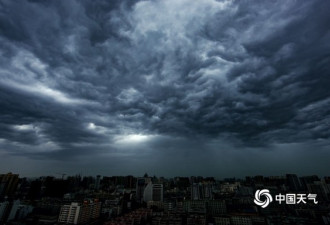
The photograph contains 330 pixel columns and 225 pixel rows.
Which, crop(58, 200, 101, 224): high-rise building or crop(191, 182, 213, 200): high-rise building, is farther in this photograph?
crop(191, 182, 213, 200): high-rise building

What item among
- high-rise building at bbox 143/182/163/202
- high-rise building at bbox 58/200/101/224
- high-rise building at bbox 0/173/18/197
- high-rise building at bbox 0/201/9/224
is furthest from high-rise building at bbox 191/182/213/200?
high-rise building at bbox 0/173/18/197

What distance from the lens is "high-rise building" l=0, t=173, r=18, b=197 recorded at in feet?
314

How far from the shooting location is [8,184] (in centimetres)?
9756

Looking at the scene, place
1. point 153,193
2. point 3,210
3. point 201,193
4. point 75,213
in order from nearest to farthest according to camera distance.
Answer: point 3,210 < point 75,213 < point 201,193 < point 153,193

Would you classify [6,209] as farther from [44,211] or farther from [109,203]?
[109,203]

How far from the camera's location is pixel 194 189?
103312 mm

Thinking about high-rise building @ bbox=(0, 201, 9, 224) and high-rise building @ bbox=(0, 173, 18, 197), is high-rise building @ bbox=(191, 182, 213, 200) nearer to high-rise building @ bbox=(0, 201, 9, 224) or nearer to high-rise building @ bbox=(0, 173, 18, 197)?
high-rise building @ bbox=(0, 201, 9, 224)

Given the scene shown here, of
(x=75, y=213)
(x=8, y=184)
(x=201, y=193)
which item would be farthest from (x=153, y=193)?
(x=8, y=184)

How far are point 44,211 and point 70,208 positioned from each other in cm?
2445

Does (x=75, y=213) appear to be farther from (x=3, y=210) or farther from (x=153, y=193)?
(x=153, y=193)

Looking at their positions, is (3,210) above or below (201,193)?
below

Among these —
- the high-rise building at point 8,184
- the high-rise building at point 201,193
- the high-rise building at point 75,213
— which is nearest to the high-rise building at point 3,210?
the high-rise building at point 75,213

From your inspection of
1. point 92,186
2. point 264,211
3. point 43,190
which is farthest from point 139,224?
point 92,186

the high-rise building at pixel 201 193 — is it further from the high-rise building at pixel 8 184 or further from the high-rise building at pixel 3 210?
the high-rise building at pixel 8 184
